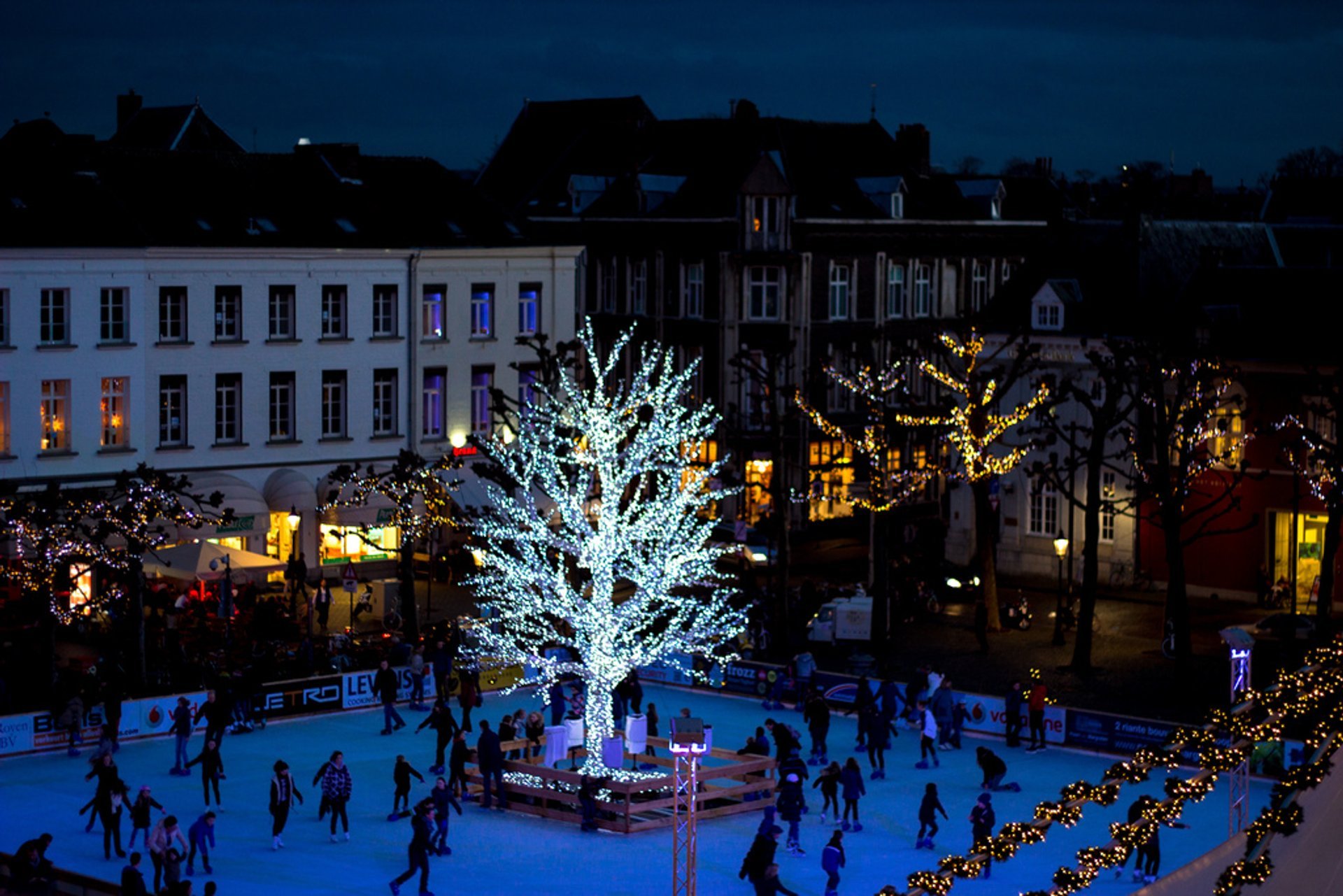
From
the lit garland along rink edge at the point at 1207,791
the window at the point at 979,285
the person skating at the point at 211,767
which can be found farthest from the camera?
the window at the point at 979,285

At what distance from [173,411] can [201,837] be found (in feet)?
84.6

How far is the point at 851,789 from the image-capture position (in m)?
35.9

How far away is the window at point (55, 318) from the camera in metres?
54.5

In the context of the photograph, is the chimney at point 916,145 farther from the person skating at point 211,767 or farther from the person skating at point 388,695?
the person skating at point 211,767

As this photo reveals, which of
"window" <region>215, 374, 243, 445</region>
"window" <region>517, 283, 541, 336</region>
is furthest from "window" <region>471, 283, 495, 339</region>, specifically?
"window" <region>215, 374, 243, 445</region>

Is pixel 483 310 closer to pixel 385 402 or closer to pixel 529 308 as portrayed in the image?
pixel 529 308

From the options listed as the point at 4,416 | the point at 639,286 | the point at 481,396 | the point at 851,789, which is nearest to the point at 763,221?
the point at 639,286

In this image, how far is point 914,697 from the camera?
142ft

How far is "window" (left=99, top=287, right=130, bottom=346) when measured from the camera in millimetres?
55594

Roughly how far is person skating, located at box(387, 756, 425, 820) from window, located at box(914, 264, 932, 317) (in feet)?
139

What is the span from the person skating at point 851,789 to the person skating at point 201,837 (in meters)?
10.5

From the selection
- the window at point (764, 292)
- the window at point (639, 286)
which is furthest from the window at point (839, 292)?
A: the window at point (639, 286)

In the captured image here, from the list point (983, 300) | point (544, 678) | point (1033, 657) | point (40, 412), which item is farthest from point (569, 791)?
point (983, 300)

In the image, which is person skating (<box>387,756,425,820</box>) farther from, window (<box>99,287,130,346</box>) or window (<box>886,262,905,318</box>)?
window (<box>886,262,905,318</box>)
